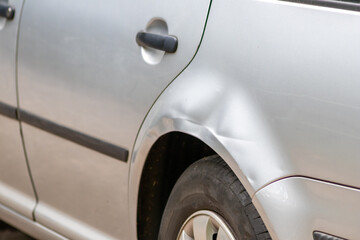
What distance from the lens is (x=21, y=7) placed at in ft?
9.27

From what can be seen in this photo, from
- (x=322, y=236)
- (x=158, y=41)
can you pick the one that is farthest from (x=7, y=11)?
(x=322, y=236)

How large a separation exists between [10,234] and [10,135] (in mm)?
712

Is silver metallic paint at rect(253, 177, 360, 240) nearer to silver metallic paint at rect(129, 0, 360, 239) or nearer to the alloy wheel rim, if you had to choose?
silver metallic paint at rect(129, 0, 360, 239)

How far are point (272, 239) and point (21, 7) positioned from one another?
141cm

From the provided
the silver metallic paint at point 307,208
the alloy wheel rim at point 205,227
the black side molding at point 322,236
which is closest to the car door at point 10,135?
the alloy wheel rim at point 205,227

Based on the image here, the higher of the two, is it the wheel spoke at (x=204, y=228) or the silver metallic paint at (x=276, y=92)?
the silver metallic paint at (x=276, y=92)

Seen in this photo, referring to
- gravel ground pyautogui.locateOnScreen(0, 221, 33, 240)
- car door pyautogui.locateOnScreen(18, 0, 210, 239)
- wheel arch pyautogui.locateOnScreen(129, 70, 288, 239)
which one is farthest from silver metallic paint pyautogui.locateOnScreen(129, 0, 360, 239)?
gravel ground pyautogui.locateOnScreen(0, 221, 33, 240)

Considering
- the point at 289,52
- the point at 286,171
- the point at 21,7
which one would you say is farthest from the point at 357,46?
the point at 21,7

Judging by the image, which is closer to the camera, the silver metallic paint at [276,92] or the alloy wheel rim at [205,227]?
the silver metallic paint at [276,92]

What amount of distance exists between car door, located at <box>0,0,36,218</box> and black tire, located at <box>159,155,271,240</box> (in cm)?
81

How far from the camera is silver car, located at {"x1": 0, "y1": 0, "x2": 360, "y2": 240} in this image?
5.85ft

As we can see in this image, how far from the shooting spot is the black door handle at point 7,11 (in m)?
2.85

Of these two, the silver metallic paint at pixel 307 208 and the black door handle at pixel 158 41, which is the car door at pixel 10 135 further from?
the silver metallic paint at pixel 307 208

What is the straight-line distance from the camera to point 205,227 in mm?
2186
